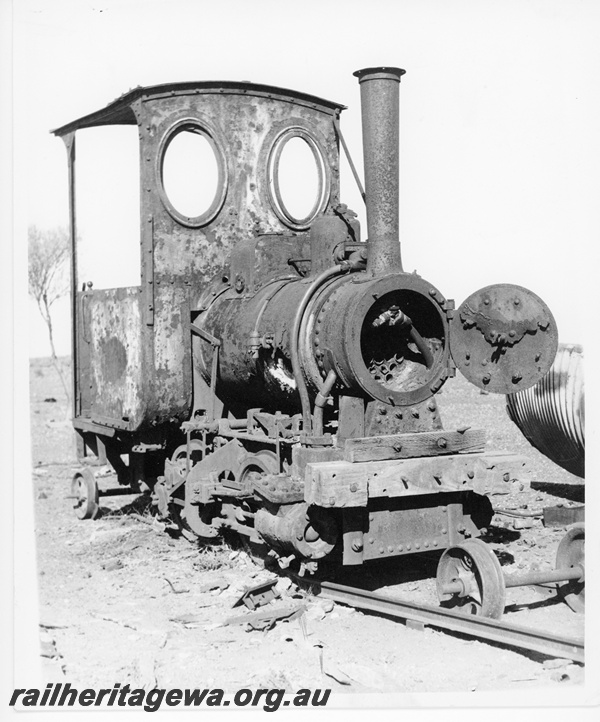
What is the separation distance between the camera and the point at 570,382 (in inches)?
361

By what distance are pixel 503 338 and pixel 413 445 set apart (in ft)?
2.67

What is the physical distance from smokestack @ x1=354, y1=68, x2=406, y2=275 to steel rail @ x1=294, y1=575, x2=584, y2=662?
1938 mm

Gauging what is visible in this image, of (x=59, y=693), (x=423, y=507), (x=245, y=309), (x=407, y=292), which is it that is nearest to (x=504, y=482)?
(x=423, y=507)

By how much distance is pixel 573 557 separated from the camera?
566 cm

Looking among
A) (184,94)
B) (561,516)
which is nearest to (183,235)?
(184,94)

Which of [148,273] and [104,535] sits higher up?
[148,273]

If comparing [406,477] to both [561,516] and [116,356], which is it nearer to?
[561,516]

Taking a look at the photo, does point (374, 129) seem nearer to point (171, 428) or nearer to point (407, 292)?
point (407, 292)

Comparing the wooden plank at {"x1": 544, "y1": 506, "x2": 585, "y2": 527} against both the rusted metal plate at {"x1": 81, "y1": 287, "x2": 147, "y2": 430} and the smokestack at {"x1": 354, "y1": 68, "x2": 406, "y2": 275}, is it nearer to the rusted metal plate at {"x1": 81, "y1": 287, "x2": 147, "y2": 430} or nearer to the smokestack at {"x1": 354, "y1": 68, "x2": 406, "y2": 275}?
the smokestack at {"x1": 354, "y1": 68, "x2": 406, "y2": 275}

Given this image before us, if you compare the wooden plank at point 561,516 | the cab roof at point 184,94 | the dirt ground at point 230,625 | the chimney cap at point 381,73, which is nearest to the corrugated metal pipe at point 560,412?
the dirt ground at point 230,625

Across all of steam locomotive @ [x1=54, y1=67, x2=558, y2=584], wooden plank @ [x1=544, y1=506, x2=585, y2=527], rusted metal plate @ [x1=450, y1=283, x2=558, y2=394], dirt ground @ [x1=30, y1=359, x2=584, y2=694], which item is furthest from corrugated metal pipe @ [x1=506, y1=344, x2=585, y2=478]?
rusted metal plate @ [x1=450, y1=283, x2=558, y2=394]

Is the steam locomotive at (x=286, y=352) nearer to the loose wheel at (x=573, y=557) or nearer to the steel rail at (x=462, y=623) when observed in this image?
the steel rail at (x=462, y=623)

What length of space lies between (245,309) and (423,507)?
202 cm

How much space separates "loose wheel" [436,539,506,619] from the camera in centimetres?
520
